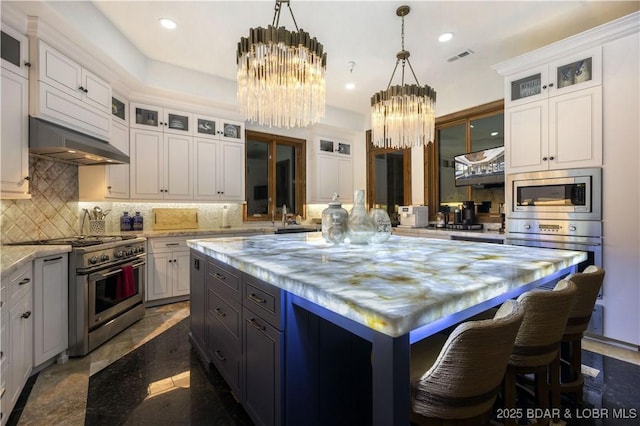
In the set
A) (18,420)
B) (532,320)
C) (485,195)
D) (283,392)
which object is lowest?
(18,420)

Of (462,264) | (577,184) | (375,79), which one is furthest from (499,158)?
(462,264)

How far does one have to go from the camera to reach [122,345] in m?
2.71

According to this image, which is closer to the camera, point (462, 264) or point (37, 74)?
point (462, 264)

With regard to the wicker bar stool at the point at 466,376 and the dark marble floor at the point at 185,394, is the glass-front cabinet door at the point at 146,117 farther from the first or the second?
the wicker bar stool at the point at 466,376

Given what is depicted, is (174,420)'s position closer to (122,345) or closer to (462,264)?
(122,345)

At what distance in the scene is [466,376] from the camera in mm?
905

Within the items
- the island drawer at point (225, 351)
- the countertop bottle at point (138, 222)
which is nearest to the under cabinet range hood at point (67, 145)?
the countertop bottle at point (138, 222)

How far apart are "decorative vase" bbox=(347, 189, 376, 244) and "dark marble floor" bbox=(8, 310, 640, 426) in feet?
4.16

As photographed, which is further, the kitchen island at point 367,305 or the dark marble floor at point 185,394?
the dark marble floor at point 185,394

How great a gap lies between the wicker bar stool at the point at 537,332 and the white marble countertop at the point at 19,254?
246cm

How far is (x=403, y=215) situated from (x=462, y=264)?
3201mm

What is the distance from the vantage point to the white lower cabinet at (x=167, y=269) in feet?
12.1

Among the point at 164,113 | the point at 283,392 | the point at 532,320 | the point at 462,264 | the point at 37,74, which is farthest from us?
the point at 164,113

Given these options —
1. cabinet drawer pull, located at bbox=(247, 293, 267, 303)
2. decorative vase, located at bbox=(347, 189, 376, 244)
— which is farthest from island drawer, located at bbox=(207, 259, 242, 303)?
decorative vase, located at bbox=(347, 189, 376, 244)
